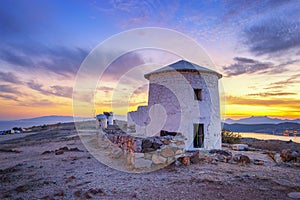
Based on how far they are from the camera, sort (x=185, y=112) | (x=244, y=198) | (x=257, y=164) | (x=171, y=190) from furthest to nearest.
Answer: (x=185, y=112)
(x=257, y=164)
(x=171, y=190)
(x=244, y=198)

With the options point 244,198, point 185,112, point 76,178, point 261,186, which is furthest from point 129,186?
point 185,112

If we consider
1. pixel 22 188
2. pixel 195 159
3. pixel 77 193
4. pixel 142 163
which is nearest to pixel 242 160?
pixel 195 159

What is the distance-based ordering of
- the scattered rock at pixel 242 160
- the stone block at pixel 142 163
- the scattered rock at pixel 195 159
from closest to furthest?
1. the stone block at pixel 142 163
2. the scattered rock at pixel 195 159
3. the scattered rock at pixel 242 160

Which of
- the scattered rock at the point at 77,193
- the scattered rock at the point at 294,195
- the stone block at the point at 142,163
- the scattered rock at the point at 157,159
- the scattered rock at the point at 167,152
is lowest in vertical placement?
the scattered rock at the point at 77,193

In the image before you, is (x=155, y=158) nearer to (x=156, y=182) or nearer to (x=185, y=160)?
(x=185, y=160)

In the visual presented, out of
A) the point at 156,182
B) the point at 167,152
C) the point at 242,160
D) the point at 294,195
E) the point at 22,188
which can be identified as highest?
the point at 167,152

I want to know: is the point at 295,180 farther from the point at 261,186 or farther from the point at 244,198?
the point at 244,198

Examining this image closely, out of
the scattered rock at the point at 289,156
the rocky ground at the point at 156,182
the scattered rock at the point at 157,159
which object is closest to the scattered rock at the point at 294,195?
the rocky ground at the point at 156,182

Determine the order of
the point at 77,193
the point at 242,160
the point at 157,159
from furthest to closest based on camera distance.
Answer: the point at 242,160 → the point at 157,159 → the point at 77,193

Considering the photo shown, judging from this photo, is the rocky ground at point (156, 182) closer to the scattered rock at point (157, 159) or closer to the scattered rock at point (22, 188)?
the scattered rock at point (22, 188)

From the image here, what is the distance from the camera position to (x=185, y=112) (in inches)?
468

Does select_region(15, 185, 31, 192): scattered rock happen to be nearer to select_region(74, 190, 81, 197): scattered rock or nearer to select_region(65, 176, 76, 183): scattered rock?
select_region(65, 176, 76, 183): scattered rock

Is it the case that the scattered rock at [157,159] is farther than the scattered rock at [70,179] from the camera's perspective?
Yes

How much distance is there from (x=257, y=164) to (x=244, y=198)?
13.4ft
